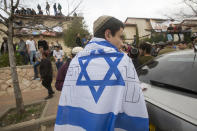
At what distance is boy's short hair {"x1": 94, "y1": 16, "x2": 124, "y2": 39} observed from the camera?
1081 millimetres

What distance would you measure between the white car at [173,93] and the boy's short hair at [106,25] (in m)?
0.81

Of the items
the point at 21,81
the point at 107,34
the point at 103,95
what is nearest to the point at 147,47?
the point at 107,34

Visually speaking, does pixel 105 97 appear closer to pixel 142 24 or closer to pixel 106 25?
pixel 106 25

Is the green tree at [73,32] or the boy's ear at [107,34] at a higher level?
the green tree at [73,32]

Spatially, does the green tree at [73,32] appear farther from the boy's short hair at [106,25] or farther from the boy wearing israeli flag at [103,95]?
the boy wearing israeli flag at [103,95]

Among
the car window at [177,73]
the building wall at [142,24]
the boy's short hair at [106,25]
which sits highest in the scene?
the building wall at [142,24]

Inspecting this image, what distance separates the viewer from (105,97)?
90cm

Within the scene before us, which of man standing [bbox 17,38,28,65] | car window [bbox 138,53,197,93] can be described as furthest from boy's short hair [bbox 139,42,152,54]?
man standing [bbox 17,38,28,65]

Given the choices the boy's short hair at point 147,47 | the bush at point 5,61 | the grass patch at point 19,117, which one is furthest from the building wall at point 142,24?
the grass patch at point 19,117

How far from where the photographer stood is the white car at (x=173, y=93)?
38.2 inches

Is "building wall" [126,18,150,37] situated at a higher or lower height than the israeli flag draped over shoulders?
higher

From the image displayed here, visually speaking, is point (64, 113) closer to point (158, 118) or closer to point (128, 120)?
point (128, 120)

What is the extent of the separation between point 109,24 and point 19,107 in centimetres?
367

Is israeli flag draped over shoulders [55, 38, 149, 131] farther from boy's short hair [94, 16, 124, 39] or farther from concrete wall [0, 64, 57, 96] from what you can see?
concrete wall [0, 64, 57, 96]
